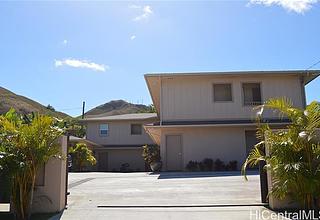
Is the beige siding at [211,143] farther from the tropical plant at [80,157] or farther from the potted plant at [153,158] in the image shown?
the tropical plant at [80,157]

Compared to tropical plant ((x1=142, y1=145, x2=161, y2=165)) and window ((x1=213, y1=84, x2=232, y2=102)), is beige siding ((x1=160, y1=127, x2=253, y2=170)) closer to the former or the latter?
tropical plant ((x1=142, y1=145, x2=161, y2=165))

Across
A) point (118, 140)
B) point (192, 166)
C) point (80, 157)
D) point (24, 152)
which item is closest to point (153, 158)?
point (192, 166)

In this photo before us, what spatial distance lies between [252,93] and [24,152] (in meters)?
16.1

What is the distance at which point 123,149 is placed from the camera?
106 ft

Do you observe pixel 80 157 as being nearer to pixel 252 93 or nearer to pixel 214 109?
pixel 214 109

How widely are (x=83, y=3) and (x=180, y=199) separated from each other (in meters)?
8.04

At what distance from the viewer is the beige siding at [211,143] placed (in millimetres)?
19797

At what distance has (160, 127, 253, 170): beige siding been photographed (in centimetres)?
1980

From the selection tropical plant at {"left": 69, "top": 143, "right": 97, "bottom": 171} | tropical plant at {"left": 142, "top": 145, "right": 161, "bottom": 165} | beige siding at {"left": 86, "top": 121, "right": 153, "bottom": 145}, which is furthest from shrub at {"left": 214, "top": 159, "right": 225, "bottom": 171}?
beige siding at {"left": 86, "top": 121, "right": 153, "bottom": 145}

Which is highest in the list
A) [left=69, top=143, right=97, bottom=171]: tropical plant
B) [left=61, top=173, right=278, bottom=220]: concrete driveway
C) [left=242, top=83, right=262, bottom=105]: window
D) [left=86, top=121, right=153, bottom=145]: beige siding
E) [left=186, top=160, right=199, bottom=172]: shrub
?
[left=242, top=83, right=262, bottom=105]: window

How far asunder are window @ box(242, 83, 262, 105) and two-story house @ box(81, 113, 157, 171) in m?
12.7

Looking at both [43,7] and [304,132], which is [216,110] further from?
[304,132]

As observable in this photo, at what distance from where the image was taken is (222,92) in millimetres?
20703

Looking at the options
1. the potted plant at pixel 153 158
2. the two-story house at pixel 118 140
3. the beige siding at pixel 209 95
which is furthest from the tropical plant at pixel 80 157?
the beige siding at pixel 209 95
